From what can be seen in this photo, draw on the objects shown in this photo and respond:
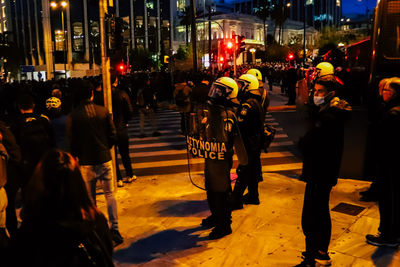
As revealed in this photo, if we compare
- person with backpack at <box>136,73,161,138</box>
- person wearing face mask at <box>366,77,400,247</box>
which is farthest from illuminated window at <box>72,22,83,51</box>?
person wearing face mask at <box>366,77,400,247</box>

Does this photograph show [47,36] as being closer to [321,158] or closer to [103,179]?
[103,179]

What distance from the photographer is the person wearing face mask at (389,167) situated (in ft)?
14.2

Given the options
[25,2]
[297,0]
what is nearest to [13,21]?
[25,2]

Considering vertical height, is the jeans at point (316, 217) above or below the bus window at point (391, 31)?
below

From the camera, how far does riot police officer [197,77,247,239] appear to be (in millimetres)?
4660

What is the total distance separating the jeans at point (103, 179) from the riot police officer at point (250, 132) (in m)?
1.81

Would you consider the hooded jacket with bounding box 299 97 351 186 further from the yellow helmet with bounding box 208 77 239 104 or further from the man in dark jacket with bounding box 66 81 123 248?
the man in dark jacket with bounding box 66 81 123 248

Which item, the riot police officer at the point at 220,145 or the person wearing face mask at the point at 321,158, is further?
the riot police officer at the point at 220,145

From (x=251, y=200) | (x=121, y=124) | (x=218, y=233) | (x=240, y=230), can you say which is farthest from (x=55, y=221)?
(x=121, y=124)

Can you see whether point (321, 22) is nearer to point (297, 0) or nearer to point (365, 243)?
point (297, 0)

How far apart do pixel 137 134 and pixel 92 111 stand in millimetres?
9027

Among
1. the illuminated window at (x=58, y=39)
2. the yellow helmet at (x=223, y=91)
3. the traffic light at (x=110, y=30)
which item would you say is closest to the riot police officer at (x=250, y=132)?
the yellow helmet at (x=223, y=91)

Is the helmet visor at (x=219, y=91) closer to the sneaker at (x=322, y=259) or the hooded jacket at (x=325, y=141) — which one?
the hooded jacket at (x=325, y=141)

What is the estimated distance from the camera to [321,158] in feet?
12.8
